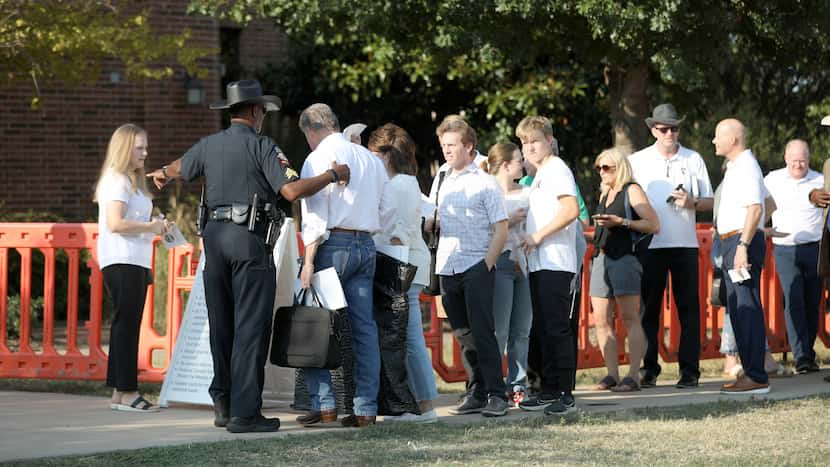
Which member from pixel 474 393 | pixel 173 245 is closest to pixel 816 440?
pixel 474 393

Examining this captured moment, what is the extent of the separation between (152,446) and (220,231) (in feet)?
4.08

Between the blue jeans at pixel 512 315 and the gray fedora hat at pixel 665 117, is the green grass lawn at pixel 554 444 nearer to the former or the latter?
the blue jeans at pixel 512 315

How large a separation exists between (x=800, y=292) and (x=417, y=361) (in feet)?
12.9

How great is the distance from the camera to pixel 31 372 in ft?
31.8

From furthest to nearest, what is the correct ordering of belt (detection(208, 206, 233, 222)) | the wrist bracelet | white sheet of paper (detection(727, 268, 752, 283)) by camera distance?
white sheet of paper (detection(727, 268, 752, 283)), belt (detection(208, 206, 233, 222)), the wrist bracelet

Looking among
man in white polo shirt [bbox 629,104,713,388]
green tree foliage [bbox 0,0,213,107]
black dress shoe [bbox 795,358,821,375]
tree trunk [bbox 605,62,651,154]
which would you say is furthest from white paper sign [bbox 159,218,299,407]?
tree trunk [bbox 605,62,651,154]

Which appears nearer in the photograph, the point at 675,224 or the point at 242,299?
the point at 242,299

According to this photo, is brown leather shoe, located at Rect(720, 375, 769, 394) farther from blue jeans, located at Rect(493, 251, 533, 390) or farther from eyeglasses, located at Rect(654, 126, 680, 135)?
eyeglasses, located at Rect(654, 126, 680, 135)

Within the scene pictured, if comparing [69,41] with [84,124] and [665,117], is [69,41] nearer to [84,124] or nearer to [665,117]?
[84,124]

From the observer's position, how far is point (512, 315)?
8.85 meters

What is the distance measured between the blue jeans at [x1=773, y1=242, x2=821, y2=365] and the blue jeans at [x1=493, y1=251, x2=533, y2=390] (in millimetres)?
2756

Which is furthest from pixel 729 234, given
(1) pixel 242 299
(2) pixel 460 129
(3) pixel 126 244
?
(3) pixel 126 244

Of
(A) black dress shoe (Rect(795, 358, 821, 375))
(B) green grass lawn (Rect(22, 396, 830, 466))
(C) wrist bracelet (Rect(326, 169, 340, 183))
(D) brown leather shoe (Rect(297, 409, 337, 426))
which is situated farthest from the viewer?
(A) black dress shoe (Rect(795, 358, 821, 375))

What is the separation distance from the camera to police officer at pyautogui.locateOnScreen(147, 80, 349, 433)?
7418 millimetres
